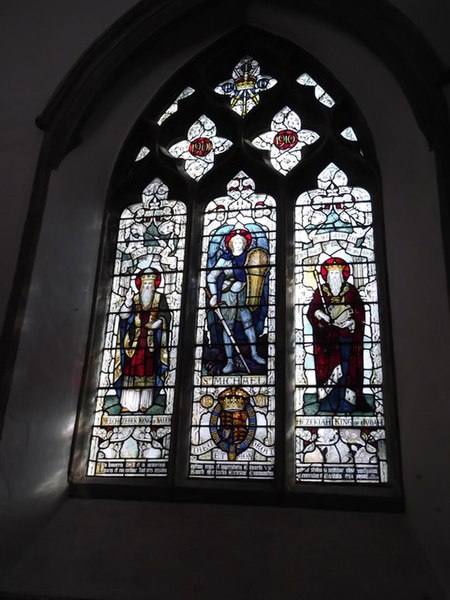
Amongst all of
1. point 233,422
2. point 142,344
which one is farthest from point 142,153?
point 233,422

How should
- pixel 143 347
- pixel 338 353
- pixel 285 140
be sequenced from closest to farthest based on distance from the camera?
pixel 338 353 < pixel 143 347 < pixel 285 140

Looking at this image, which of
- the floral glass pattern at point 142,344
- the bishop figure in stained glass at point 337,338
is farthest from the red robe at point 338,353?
the floral glass pattern at point 142,344

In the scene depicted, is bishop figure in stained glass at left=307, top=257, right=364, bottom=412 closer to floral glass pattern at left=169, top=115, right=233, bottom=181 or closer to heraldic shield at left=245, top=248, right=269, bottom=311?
heraldic shield at left=245, top=248, right=269, bottom=311

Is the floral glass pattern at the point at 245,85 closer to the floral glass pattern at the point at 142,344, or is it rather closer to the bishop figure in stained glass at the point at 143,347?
the floral glass pattern at the point at 142,344

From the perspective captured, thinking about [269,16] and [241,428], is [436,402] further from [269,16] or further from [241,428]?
[269,16]

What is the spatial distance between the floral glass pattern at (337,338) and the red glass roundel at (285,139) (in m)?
0.37

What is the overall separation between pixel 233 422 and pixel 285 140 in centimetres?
231

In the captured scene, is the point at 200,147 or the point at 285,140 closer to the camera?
the point at 285,140

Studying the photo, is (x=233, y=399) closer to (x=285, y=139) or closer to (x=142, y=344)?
(x=142, y=344)

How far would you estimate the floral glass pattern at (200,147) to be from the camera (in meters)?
5.39

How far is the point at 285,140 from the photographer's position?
17.6 ft

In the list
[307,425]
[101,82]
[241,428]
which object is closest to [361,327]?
[307,425]

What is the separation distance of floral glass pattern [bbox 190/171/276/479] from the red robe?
1.00 feet

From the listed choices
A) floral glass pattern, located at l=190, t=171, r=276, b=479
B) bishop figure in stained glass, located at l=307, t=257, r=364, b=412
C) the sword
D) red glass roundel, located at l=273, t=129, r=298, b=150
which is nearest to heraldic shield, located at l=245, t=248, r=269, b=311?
floral glass pattern, located at l=190, t=171, r=276, b=479
